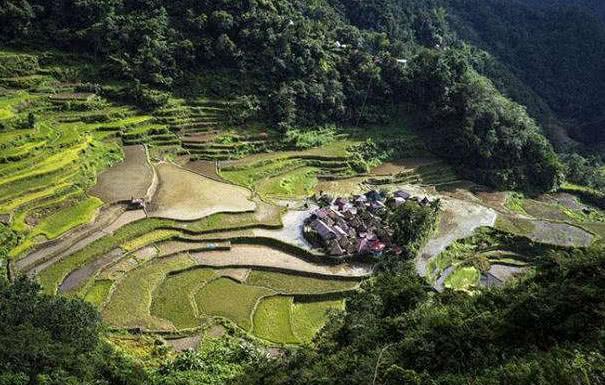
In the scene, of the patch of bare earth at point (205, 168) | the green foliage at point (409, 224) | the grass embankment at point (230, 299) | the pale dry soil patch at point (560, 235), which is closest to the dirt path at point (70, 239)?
the grass embankment at point (230, 299)

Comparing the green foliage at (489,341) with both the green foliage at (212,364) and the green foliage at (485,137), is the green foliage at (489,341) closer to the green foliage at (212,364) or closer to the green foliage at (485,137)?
the green foliage at (212,364)

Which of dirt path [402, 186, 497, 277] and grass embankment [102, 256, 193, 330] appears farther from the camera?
dirt path [402, 186, 497, 277]

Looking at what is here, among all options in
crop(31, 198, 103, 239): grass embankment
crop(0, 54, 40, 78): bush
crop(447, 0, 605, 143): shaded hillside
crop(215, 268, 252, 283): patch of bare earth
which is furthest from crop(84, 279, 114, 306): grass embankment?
crop(447, 0, 605, 143): shaded hillside

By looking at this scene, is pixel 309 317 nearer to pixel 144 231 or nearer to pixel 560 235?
pixel 144 231

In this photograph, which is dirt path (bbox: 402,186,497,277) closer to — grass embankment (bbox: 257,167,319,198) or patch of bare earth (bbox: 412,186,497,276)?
patch of bare earth (bbox: 412,186,497,276)

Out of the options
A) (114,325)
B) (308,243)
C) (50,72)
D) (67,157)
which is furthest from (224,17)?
Result: (114,325)

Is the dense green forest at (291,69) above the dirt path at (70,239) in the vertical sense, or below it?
above

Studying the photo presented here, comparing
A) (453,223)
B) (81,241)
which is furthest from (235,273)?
(453,223)
